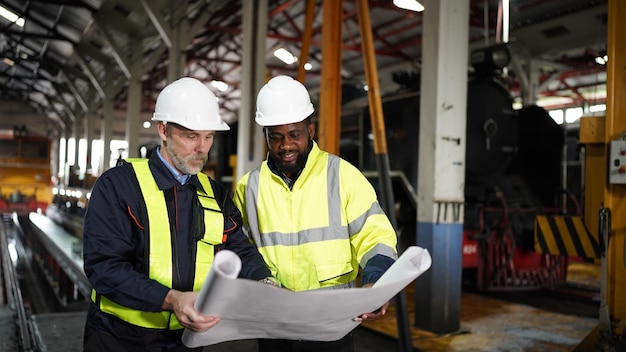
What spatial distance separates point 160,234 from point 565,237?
159 inches

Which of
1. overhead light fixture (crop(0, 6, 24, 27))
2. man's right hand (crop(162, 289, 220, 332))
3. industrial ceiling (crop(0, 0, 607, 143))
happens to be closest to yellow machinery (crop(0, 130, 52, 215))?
industrial ceiling (crop(0, 0, 607, 143))


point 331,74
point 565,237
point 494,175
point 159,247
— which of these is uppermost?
point 331,74

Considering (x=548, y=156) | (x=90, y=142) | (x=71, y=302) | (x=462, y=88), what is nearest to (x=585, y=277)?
(x=548, y=156)

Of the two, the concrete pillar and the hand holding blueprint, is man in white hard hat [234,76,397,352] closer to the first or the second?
the hand holding blueprint

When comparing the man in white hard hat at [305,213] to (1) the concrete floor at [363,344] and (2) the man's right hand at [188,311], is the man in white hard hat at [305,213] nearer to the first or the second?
(2) the man's right hand at [188,311]

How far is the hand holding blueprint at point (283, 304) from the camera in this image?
1.32 metres

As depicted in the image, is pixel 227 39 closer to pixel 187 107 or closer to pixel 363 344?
pixel 363 344

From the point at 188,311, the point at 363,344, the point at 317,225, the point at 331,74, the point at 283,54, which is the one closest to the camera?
the point at 188,311

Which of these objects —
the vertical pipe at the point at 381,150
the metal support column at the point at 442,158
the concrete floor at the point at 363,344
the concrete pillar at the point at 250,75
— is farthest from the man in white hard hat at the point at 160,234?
the concrete pillar at the point at 250,75

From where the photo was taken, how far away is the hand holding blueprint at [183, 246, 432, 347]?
132 centimetres

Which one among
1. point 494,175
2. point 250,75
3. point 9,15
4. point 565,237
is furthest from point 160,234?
point 9,15

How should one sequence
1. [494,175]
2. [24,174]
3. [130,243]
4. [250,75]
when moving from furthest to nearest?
[24,174], [250,75], [494,175], [130,243]

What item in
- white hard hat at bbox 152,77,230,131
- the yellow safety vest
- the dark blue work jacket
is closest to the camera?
the dark blue work jacket

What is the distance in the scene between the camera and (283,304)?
1489 mm
